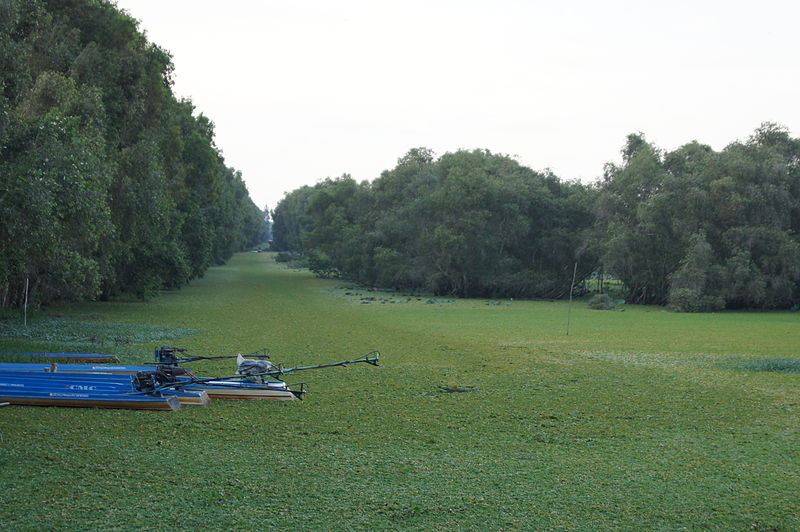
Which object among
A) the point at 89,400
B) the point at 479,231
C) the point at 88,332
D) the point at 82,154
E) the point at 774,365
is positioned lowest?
the point at 88,332

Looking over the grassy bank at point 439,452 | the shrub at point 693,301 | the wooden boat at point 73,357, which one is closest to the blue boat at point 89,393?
the grassy bank at point 439,452

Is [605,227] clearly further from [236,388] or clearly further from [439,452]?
[439,452]

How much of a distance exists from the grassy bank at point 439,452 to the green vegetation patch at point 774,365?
1.00ft

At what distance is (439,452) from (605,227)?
1499 inches

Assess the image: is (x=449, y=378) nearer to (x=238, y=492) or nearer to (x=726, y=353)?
(x=238, y=492)

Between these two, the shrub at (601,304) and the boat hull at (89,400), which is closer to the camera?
the boat hull at (89,400)

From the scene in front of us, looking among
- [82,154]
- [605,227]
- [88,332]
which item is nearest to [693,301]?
[605,227]

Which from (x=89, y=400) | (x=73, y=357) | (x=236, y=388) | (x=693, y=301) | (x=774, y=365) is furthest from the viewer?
(x=693, y=301)

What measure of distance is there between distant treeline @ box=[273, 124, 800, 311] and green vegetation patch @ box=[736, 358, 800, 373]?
19427mm

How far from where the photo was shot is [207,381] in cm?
1040

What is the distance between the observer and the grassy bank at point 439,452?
20.8 ft

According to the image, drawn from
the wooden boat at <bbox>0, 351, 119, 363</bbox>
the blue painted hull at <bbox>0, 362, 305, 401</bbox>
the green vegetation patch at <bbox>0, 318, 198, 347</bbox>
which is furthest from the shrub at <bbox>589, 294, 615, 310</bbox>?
the blue painted hull at <bbox>0, 362, 305, 401</bbox>

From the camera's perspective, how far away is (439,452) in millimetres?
8383

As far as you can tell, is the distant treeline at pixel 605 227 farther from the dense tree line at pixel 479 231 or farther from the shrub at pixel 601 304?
the shrub at pixel 601 304
